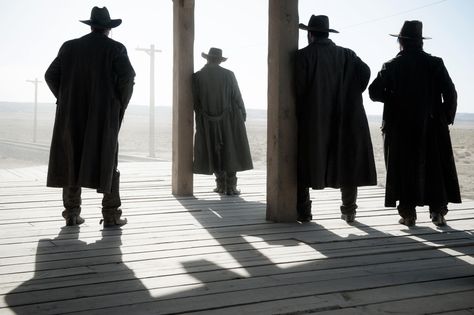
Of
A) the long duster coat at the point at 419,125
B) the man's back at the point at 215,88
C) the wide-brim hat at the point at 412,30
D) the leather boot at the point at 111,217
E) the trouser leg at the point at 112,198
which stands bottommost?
the leather boot at the point at 111,217

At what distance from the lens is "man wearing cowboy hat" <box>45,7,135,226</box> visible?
14.3ft

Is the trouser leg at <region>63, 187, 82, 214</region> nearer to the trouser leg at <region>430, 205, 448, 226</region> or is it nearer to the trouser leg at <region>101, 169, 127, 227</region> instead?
the trouser leg at <region>101, 169, 127, 227</region>

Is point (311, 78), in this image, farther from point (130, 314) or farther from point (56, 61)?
point (130, 314)

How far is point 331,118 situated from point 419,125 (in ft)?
2.28

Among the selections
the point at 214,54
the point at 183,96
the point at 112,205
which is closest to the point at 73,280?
the point at 112,205

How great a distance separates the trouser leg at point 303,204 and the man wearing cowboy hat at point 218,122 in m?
1.71

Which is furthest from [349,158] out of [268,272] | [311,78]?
[268,272]

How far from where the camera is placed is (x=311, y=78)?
15.3 ft

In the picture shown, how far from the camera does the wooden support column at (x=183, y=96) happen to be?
6.30m

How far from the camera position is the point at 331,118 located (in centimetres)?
473

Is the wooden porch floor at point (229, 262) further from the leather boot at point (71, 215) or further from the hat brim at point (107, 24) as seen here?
the hat brim at point (107, 24)

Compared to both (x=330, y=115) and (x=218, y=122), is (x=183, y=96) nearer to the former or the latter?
(x=218, y=122)

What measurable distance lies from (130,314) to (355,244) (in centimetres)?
195

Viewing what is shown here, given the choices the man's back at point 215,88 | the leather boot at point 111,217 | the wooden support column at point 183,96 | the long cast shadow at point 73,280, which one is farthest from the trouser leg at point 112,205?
the man's back at point 215,88
